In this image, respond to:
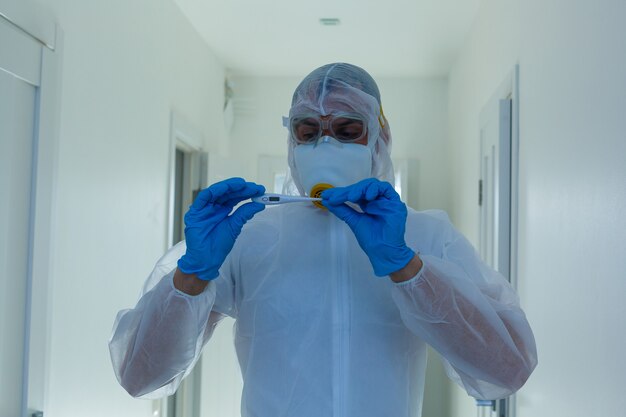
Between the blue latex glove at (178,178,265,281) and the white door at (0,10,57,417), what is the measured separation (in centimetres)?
78

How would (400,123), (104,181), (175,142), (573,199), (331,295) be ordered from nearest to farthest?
(331,295)
(573,199)
(104,181)
(175,142)
(400,123)

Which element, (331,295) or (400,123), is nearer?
(331,295)

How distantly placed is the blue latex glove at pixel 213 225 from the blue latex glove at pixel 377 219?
0.45 ft

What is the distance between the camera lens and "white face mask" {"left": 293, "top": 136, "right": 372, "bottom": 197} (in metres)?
1.20

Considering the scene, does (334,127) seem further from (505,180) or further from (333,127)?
(505,180)

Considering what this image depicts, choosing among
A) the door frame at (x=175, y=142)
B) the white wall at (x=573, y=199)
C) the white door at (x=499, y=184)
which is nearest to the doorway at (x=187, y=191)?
the door frame at (x=175, y=142)

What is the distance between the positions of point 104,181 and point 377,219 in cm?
147

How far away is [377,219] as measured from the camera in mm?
1096

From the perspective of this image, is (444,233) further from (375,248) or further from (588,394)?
(588,394)

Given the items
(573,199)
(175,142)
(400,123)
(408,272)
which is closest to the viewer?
(408,272)

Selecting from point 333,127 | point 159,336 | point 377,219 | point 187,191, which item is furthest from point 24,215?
point 187,191

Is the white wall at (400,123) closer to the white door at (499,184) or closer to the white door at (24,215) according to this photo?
the white door at (499,184)

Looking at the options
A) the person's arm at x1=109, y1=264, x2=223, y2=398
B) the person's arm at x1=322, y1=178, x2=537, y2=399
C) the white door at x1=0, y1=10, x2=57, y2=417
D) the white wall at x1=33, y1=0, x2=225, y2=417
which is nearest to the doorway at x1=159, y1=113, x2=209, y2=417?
the white wall at x1=33, y1=0, x2=225, y2=417

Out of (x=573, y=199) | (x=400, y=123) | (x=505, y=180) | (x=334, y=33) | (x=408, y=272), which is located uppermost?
(x=334, y=33)
